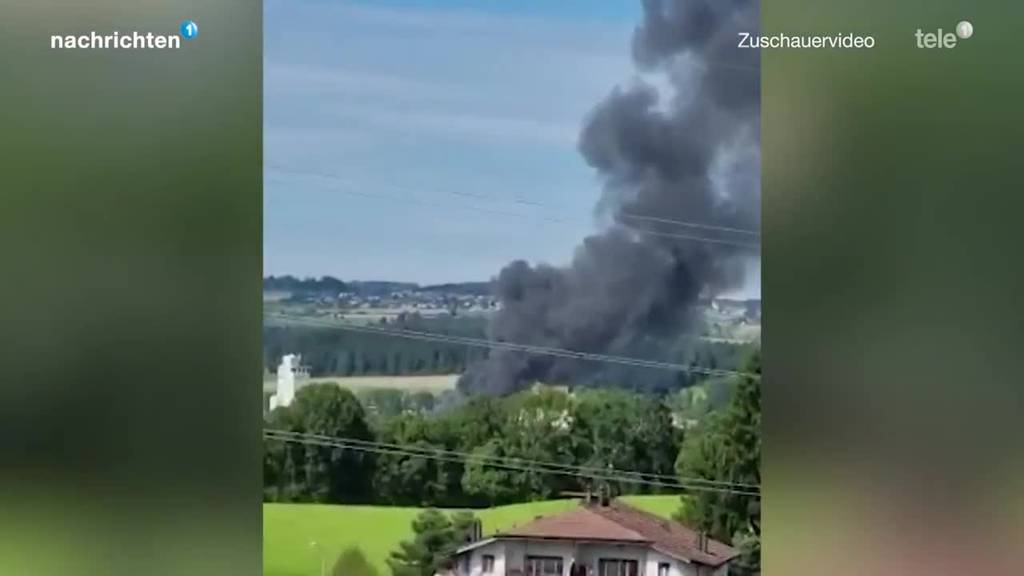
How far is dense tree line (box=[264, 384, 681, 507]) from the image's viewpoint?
2174 mm

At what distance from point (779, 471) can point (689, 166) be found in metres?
0.56

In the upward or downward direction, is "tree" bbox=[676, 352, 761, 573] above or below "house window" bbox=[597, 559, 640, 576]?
above

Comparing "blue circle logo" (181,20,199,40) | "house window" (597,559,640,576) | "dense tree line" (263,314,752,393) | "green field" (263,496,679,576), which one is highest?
"blue circle logo" (181,20,199,40)

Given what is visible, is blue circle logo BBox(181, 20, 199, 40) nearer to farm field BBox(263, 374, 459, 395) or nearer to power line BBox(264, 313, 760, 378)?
power line BBox(264, 313, 760, 378)

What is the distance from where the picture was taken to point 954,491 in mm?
2170

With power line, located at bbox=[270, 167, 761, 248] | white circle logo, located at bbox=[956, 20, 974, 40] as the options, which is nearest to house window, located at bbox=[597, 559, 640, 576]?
power line, located at bbox=[270, 167, 761, 248]

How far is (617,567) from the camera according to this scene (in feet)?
7.16

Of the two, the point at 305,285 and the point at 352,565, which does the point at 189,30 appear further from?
the point at 352,565

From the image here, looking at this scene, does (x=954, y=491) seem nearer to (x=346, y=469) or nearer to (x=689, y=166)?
(x=689, y=166)

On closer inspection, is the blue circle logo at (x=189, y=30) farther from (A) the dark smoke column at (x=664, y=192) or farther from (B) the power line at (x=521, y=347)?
(A) the dark smoke column at (x=664, y=192)

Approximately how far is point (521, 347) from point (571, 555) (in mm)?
384

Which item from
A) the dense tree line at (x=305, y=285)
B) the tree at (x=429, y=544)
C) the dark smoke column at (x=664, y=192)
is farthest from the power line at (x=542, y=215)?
the tree at (x=429, y=544)

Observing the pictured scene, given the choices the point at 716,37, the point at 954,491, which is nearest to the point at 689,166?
the point at 716,37

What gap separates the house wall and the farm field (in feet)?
0.99
